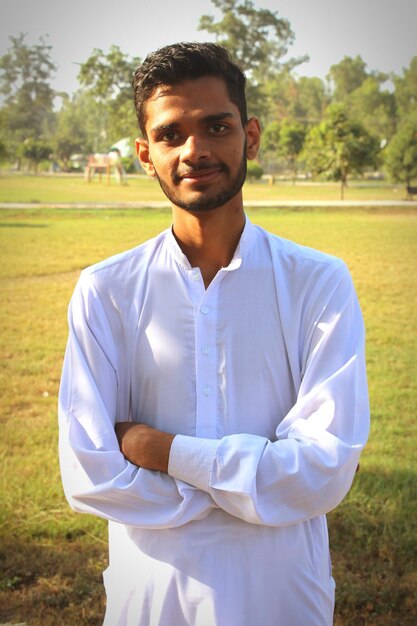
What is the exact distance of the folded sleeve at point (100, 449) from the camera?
4.40ft

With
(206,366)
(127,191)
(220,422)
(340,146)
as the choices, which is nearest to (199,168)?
(206,366)

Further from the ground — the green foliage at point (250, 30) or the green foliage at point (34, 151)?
the green foliage at point (250, 30)

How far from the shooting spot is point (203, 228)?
1.49 m

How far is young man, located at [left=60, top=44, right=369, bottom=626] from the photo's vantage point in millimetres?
1334

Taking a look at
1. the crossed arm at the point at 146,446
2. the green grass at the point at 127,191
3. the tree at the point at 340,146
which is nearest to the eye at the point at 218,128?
the crossed arm at the point at 146,446

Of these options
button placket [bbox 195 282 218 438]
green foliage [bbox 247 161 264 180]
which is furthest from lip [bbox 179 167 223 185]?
green foliage [bbox 247 161 264 180]

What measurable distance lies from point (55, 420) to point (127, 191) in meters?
2.28

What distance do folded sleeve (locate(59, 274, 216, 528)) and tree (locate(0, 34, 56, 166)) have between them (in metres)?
2.85

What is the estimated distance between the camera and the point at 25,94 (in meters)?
4.13

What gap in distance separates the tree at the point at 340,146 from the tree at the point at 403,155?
0.13m

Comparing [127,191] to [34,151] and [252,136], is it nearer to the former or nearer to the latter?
[34,151]

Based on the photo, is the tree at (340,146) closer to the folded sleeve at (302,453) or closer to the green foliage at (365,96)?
the green foliage at (365,96)

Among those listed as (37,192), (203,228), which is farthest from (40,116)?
(203,228)

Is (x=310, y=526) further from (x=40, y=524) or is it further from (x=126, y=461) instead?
(x=40, y=524)
